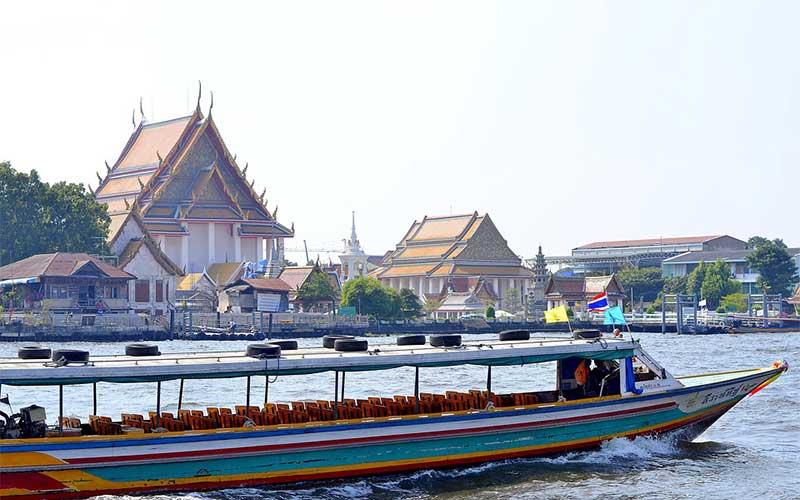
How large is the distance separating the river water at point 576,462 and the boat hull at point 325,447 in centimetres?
20

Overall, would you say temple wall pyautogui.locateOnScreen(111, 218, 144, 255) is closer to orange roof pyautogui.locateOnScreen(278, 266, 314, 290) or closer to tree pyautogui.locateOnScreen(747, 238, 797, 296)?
orange roof pyautogui.locateOnScreen(278, 266, 314, 290)

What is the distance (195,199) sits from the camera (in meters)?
93.4

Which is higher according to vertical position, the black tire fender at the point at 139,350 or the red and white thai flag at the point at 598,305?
the red and white thai flag at the point at 598,305

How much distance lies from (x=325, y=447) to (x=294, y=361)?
→ 48.6 inches

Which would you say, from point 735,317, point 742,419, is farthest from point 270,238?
point 742,419

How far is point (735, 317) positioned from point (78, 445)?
82.0m

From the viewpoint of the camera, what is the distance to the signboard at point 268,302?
79.8m

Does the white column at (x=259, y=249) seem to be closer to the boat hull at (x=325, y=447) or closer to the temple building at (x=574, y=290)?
the temple building at (x=574, y=290)

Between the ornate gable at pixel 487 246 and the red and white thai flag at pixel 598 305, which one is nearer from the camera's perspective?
the red and white thai flag at pixel 598 305

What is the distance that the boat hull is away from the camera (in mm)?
15586

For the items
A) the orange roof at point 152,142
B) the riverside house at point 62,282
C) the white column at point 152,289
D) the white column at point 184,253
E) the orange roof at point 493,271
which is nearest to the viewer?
the riverside house at point 62,282

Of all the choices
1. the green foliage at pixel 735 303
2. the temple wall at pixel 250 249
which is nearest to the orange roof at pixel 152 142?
the temple wall at pixel 250 249

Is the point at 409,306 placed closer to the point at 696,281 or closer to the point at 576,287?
the point at 576,287

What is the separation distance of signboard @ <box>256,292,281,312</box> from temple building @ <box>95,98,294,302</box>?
12.5 meters
